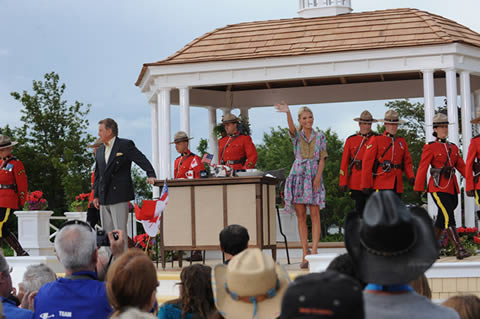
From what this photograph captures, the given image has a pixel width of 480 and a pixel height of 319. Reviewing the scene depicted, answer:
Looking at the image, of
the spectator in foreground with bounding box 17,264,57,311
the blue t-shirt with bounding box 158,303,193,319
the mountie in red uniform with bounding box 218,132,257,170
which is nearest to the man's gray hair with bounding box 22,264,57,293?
the spectator in foreground with bounding box 17,264,57,311

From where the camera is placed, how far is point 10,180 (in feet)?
40.9

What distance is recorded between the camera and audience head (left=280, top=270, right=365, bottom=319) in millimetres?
2391

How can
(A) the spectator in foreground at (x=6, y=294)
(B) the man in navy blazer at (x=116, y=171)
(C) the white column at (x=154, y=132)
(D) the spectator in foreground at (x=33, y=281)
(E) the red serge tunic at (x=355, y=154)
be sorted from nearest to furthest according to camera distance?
(A) the spectator in foreground at (x=6, y=294) → (D) the spectator in foreground at (x=33, y=281) → (B) the man in navy blazer at (x=116, y=171) → (E) the red serge tunic at (x=355, y=154) → (C) the white column at (x=154, y=132)

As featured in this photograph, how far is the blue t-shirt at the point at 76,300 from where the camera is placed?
4.43 meters


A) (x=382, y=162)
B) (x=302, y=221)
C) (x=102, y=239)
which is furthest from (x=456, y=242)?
(x=102, y=239)

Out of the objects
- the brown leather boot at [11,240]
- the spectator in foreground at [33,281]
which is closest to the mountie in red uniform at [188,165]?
the brown leather boot at [11,240]

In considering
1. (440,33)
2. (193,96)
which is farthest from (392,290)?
(193,96)

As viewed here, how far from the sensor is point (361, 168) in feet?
39.4

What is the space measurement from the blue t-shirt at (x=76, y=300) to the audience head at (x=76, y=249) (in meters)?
0.06

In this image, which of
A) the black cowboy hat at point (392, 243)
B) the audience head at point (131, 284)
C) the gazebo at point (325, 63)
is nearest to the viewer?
the black cowboy hat at point (392, 243)

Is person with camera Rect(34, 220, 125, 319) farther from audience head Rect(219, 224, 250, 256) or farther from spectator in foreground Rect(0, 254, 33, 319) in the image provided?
audience head Rect(219, 224, 250, 256)

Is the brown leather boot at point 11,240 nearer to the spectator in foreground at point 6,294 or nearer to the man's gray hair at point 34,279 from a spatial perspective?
the man's gray hair at point 34,279

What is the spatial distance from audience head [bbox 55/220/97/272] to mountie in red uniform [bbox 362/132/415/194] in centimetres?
745

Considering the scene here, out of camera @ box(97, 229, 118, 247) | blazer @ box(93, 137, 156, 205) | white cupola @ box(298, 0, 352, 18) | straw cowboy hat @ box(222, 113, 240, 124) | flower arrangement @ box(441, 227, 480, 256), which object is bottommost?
flower arrangement @ box(441, 227, 480, 256)
